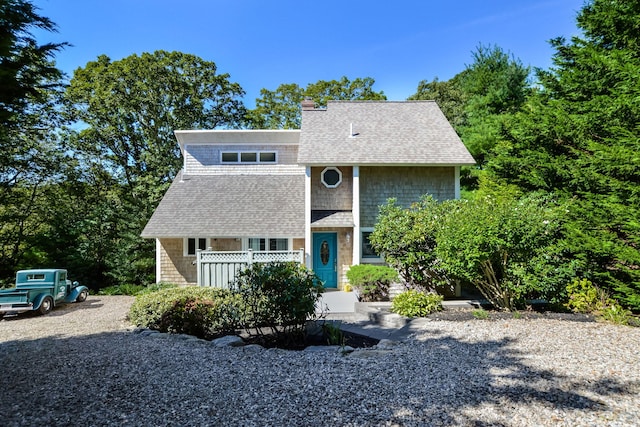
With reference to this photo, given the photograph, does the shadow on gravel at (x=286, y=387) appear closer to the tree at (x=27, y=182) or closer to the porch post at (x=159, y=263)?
the porch post at (x=159, y=263)

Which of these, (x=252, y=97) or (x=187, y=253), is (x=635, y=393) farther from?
(x=252, y=97)

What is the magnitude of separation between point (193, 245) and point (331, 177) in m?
6.42

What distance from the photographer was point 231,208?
14031 mm

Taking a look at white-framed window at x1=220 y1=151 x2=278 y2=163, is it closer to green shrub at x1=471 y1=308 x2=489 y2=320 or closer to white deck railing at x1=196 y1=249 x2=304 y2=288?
white deck railing at x1=196 y1=249 x2=304 y2=288

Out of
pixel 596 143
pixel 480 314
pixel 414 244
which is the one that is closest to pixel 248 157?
pixel 414 244

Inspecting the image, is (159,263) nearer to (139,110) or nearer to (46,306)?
(46,306)

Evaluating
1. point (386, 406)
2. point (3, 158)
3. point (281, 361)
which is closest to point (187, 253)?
point (3, 158)

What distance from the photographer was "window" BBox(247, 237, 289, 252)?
A: 13.7 metres

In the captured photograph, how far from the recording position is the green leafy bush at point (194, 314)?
277 inches

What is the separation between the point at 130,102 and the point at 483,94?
73.1 feet

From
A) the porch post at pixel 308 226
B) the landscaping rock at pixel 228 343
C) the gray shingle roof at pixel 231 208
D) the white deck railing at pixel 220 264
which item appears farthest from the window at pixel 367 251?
the landscaping rock at pixel 228 343

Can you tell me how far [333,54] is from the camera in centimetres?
1728

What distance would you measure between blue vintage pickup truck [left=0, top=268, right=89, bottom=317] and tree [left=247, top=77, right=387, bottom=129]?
65.5 ft

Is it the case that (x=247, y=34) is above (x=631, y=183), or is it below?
above
